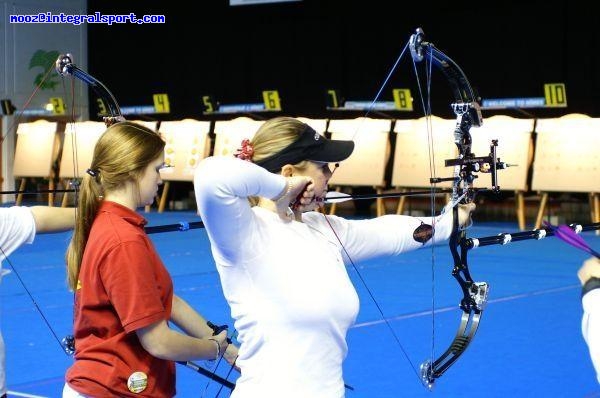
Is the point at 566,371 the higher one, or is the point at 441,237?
the point at 441,237

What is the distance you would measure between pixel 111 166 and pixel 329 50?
36.3 ft

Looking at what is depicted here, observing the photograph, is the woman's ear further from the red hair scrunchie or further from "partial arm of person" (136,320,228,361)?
"partial arm of person" (136,320,228,361)

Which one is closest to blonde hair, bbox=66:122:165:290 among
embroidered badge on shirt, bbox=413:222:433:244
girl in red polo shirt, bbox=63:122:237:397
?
girl in red polo shirt, bbox=63:122:237:397

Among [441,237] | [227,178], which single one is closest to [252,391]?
[227,178]

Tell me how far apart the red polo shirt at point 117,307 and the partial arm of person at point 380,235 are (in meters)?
0.41

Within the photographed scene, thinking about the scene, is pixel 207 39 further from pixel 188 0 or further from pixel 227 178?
pixel 227 178

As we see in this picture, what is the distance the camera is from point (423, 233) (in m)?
2.42

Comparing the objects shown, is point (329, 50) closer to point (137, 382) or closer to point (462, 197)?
point (462, 197)

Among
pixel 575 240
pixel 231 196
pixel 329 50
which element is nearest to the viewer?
pixel 575 240

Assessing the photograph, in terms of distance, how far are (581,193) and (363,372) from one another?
676 cm

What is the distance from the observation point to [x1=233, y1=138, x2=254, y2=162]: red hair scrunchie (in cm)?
192

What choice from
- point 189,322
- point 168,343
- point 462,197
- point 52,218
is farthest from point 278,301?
point 462,197

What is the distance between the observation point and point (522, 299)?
5848 millimetres

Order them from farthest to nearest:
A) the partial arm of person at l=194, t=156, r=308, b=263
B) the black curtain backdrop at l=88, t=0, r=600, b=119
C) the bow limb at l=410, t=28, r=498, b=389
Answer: the black curtain backdrop at l=88, t=0, r=600, b=119, the bow limb at l=410, t=28, r=498, b=389, the partial arm of person at l=194, t=156, r=308, b=263
